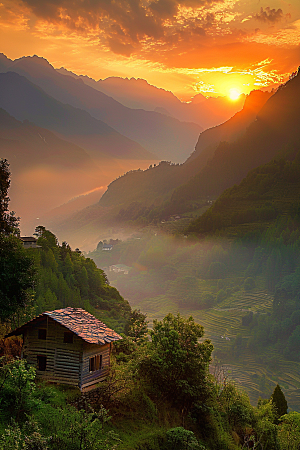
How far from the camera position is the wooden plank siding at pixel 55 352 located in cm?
2209

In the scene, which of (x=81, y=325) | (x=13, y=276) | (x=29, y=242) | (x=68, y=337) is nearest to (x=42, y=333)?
(x=68, y=337)

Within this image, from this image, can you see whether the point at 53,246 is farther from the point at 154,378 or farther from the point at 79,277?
the point at 154,378

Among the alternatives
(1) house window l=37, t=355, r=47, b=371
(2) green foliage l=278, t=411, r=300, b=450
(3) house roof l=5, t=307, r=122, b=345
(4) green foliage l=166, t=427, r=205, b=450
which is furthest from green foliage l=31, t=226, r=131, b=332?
(4) green foliage l=166, t=427, r=205, b=450

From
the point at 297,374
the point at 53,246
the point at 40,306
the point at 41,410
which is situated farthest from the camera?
the point at 297,374

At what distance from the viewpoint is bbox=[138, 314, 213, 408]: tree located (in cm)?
2530

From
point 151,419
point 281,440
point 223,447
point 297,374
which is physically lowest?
point 297,374

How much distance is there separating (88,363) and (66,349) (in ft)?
4.84

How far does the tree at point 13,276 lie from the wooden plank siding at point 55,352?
220 centimetres

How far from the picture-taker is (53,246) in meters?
68.4

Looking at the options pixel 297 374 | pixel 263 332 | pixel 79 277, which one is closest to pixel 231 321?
pixel 263 332

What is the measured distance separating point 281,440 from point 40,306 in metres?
26.8

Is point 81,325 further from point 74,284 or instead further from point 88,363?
point 74,284

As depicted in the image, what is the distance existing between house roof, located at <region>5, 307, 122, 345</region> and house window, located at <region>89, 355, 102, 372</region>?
1247 mm

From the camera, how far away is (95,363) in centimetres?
2309
